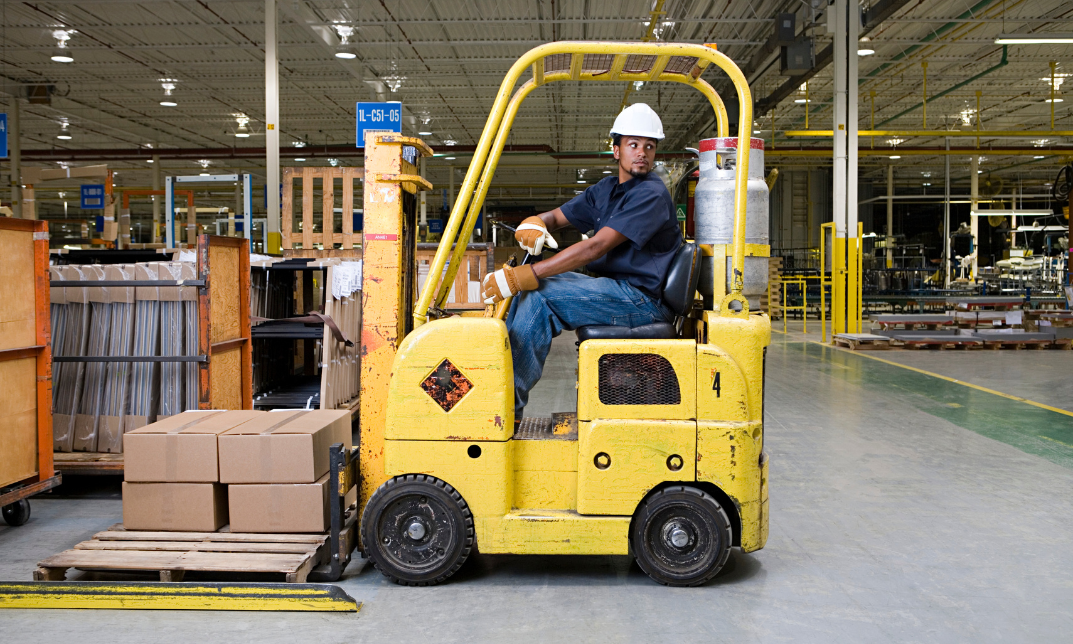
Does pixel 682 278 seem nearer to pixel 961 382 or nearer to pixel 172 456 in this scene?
pixel 172 456

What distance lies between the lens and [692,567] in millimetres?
3311

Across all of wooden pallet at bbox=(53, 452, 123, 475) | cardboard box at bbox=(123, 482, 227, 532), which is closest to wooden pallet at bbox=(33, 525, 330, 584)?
cardboard box at bbox=(123, 482, 227, 532)

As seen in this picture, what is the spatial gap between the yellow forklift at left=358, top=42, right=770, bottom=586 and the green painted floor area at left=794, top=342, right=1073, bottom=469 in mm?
3737

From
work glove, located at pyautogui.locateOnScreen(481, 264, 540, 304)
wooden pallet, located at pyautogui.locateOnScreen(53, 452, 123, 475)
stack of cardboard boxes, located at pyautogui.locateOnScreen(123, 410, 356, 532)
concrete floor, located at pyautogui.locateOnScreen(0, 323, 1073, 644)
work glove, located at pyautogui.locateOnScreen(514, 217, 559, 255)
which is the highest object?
work glove, located at pyautogui.locateOnScreen(514, 217, 559, 255)

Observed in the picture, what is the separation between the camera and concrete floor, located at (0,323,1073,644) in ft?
9.49

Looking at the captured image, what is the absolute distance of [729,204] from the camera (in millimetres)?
3416

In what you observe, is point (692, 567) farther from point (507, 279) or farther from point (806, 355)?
point (806, 355)

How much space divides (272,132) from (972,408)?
397 inches

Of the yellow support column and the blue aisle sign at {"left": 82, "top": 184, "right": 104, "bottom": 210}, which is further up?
the blue aisle sign at {"left": 82, "top": 184, "right": 104, "bottom": 210}

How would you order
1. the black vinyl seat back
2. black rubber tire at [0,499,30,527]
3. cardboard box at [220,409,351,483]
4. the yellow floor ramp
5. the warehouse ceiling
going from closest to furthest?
the yellow floor ramp < the black vinyl seat back < cardboard box at [220,409,351,483] < black rubber tire at [0,499,30,527] < the warehouse ceiling

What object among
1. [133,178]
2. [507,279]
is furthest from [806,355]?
[133,178]

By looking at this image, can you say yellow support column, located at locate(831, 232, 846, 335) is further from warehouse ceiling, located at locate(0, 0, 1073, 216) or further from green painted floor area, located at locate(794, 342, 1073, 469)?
warehouse ceiling, located at locate(0, 0, 1073, 216)

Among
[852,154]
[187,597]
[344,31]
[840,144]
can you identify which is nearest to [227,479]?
[187,597]

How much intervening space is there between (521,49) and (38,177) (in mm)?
10824
